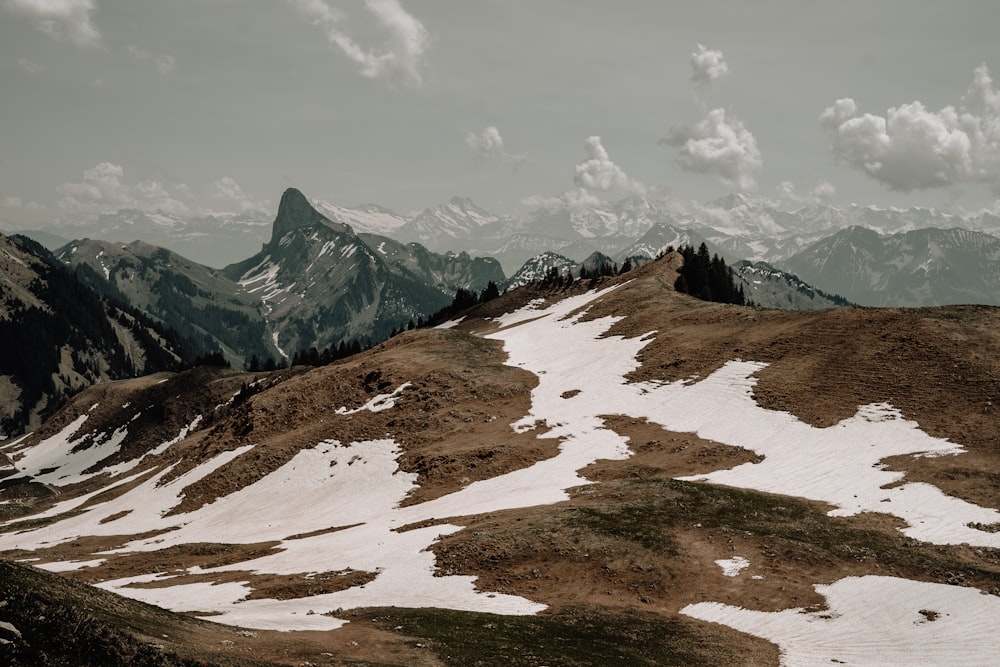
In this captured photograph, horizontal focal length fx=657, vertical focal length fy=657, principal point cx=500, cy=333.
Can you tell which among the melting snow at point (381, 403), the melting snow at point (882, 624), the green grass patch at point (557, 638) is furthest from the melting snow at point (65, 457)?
the melting snow at point (882, 624)

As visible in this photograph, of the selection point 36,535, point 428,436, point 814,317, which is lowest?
point 36,535

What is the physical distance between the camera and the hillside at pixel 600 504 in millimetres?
28344

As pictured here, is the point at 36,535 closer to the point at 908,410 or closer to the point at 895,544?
the point at 895,544

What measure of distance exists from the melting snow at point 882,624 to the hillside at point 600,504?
0.13 meters

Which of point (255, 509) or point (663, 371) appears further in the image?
point (663, 371)

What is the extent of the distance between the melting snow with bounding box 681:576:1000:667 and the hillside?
13cm

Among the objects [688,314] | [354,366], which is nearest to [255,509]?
[354,366]

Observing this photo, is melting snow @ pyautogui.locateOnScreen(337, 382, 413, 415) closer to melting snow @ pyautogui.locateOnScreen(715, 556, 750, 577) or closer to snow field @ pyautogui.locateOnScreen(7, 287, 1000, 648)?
snow field @ pyautogui.locateOnScreen(7, 287, 1000, 648)

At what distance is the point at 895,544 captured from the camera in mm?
35688

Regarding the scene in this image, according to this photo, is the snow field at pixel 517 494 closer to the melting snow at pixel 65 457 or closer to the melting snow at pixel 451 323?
the melting snow at pixel 451 323

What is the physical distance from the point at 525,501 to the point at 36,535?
6245cm

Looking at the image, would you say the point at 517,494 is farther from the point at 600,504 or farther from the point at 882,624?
the point at 882,624

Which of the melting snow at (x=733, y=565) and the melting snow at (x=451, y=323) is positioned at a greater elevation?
the melting snow at (x=451, y=323)

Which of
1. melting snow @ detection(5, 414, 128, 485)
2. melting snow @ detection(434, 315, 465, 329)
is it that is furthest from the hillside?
melting snow @ detection(5, 414, 128, 485)
